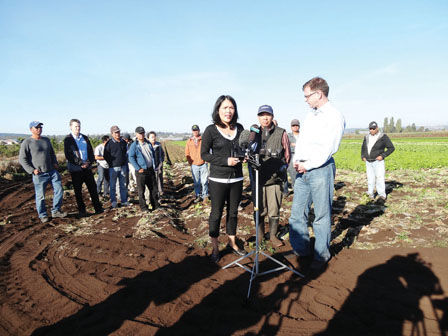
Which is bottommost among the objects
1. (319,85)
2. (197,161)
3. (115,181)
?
(115,181)

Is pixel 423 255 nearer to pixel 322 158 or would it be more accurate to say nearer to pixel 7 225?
pixel 322 158

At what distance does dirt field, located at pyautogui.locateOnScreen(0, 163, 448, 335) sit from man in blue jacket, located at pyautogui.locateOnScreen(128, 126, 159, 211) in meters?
1.26

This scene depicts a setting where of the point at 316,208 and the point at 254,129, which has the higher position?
the point at 254,129

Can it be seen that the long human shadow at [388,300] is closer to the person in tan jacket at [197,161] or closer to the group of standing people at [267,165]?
the group of standing people at [267,165]

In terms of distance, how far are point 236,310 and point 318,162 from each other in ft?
6.60

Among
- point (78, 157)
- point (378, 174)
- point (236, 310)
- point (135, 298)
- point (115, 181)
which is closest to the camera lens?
point (236, 310)

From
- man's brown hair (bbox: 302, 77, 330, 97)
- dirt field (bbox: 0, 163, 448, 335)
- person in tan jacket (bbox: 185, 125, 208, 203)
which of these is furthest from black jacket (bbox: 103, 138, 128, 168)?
man's brown hair (bbox: 302, 77, 330, 97)

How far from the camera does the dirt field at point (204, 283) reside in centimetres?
251

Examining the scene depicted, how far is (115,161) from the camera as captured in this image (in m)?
7.39

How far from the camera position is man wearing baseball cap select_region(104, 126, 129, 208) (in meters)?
7.38

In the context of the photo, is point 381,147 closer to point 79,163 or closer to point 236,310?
point 236,310

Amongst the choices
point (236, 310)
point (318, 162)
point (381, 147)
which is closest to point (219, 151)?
point (318, 162)

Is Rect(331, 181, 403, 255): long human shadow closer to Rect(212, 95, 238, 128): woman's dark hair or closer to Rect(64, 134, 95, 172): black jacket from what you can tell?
Rect(212, 95, 238, 128): woman's dark hair

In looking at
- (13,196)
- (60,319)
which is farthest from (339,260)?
(13,196)
